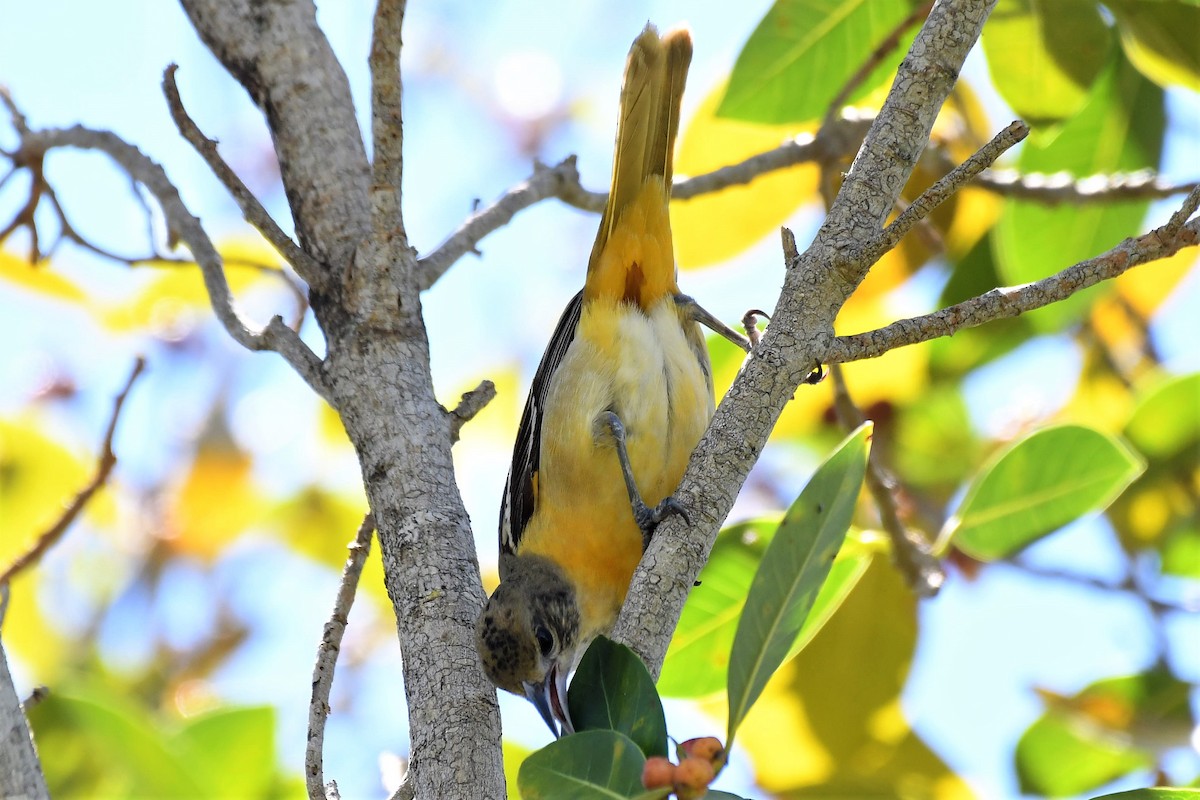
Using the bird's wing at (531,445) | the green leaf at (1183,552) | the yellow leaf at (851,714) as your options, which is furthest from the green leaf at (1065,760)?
the bird's wing at (531,445)

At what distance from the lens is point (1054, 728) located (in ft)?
11.9

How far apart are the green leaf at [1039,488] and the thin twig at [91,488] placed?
2.40 m

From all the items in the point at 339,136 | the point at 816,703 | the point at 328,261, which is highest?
the point at 339,136

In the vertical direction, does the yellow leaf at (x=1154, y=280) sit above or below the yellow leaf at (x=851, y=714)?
above

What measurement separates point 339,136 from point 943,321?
1592 millimetres

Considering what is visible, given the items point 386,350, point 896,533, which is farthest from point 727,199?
point 386,350

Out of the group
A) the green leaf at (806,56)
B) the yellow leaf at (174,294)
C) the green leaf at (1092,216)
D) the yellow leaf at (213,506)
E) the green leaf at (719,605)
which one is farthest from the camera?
the yellow leaf at (213,506)

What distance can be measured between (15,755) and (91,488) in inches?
48.2

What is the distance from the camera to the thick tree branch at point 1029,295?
6.68ft

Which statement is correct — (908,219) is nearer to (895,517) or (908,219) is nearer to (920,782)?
(895,517)

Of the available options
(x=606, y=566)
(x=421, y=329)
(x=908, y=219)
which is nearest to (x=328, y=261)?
(x=421, y=329)

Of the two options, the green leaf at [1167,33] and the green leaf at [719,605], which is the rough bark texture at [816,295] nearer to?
the green leaf at [719,605]

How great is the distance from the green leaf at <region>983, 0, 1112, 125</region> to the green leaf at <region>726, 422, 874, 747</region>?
1862 millimetres

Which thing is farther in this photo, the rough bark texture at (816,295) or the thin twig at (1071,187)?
the thin twig at (1071,187)
